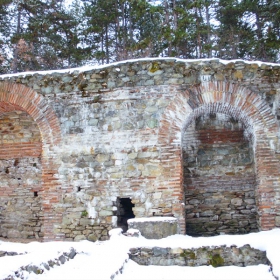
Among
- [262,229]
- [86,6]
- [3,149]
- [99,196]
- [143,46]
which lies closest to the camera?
[262,229]

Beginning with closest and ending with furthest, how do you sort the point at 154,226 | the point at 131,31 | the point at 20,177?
the point at 154,226
the point at 20,177
the point at 131,31

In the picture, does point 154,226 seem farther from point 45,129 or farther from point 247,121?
point 45,129

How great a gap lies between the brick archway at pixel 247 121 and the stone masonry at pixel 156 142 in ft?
0.07

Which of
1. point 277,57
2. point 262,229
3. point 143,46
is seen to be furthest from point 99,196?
point 277,57

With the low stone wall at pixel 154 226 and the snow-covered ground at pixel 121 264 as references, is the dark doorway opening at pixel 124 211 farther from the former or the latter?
the snow-covered ground at pixel 121 264

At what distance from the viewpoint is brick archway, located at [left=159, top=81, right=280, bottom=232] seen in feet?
23.2

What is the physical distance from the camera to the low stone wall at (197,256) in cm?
528

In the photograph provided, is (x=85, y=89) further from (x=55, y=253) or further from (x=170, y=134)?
(x=55, y=253)

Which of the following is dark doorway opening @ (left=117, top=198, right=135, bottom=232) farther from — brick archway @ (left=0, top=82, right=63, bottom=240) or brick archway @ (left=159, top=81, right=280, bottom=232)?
brick archway @ (left=0, top=82, right=63, bottom=240)

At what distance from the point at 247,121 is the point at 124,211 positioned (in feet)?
10.7

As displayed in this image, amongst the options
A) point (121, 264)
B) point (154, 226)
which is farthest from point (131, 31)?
point (121, 264)

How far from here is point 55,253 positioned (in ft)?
15.0

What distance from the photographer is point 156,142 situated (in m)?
7.39

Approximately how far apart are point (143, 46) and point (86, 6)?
3.79 meters
